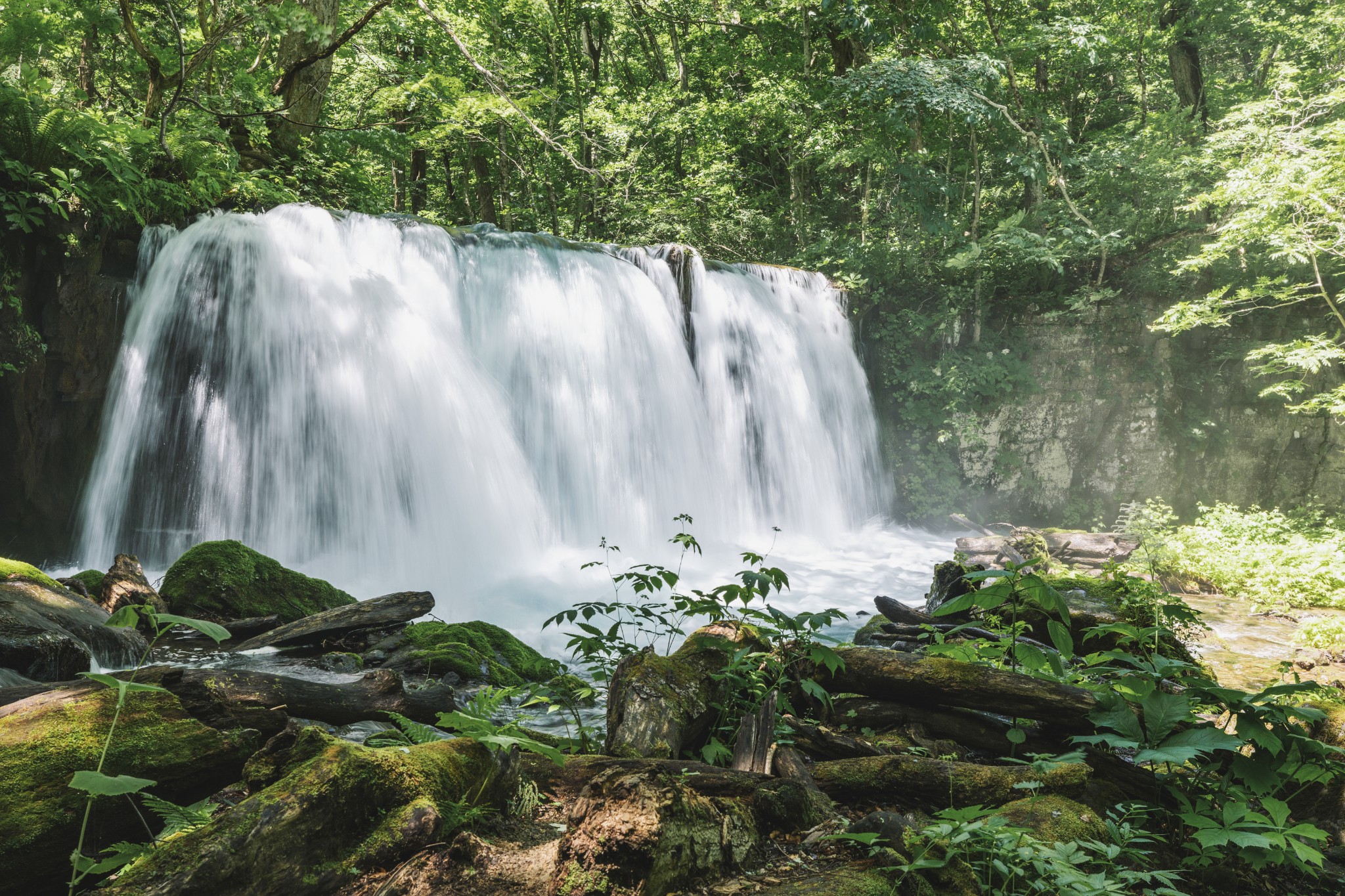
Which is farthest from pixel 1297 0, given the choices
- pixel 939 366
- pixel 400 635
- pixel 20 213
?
pixel 20 213

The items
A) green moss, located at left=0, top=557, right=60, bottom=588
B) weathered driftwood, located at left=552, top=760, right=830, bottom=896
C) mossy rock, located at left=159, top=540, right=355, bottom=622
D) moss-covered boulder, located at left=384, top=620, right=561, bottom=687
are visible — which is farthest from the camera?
mossy rock, located at left=159, top=540, right=355, bottom=622

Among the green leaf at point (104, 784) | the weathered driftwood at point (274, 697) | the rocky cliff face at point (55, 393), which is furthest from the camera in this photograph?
the rocky cliff face at point (55, 393)

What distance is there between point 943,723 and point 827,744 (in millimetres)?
551

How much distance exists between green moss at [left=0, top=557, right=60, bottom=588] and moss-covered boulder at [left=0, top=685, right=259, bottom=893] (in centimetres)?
322

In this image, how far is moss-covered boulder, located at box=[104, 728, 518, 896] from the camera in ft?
4.54

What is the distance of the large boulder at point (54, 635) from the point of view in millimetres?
3307

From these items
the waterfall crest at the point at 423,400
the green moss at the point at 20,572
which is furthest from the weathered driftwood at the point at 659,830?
the waterfall crest at the point at 423,400

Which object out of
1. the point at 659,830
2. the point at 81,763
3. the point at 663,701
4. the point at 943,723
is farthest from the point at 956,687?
the point at 81,763

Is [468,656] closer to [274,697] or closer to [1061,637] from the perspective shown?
[274,697]

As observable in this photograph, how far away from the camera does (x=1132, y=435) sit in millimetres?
15078

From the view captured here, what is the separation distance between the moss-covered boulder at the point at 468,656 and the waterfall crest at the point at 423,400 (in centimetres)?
291

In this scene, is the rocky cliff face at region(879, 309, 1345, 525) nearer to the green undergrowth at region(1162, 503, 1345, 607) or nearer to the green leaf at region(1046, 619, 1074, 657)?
the green undergrowth at region(1162, 503, 1345, 607)

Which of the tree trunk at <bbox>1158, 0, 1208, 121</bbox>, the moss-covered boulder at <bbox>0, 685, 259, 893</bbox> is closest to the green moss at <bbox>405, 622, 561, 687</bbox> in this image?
the moss-covered boulder at <bbox>0, 685, 259, 893</bbox>

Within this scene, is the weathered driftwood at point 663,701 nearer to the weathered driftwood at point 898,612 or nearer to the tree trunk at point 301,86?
the weathered driftwood at point 898,612
